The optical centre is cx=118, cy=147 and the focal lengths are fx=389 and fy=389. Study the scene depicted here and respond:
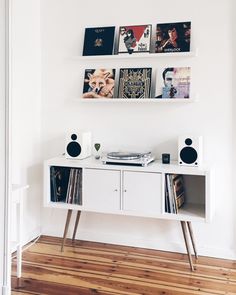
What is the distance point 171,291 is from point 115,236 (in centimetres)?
95

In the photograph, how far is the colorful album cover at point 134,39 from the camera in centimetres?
319

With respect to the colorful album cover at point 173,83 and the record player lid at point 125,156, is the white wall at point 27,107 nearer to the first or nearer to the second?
the record player lid at point 125,156

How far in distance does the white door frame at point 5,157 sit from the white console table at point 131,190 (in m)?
0.79

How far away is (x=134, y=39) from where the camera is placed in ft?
10.6

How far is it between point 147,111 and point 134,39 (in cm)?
60

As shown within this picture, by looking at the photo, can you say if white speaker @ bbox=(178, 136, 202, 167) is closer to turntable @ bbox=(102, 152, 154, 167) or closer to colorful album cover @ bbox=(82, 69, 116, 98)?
turntable @ bbox=(102, 152, 154, 167)

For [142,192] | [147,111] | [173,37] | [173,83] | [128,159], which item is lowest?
[142,192]

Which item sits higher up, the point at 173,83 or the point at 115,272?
the point at 173,83

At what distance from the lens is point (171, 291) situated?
8.29ft

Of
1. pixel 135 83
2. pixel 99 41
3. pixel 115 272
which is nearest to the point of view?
pixel 115 272

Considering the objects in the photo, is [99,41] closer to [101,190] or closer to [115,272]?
→ [101,190]

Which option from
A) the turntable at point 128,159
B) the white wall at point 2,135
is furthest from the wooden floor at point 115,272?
the turntable at point 128,159

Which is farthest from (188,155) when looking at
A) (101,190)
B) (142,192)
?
(101,190)

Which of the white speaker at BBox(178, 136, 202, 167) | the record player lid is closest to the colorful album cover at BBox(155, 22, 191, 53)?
the white speaker at BBox(178, 136, 202, 167)
